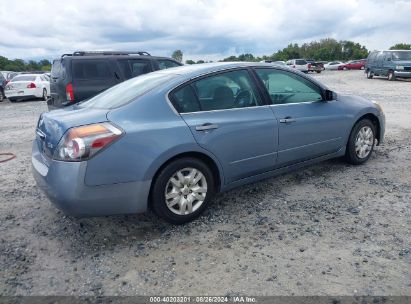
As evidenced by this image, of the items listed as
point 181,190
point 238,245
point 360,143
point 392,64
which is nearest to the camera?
point 238,245

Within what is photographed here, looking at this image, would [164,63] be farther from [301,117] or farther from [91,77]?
[301,117]

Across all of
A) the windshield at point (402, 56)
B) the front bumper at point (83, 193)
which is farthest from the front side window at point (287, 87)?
the windshield at point (402, 56)

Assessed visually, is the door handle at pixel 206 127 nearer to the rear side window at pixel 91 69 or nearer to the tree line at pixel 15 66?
the rear side window at pixel 91 69

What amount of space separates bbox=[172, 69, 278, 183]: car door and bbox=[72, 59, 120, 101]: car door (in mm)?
5055

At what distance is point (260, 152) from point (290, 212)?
2.30ft

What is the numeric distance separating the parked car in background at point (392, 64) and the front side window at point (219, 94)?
2162cm

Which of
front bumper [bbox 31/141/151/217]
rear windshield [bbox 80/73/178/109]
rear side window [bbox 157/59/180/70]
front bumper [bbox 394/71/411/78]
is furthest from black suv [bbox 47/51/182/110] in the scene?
front bumper [bbox 394/71/411/78]

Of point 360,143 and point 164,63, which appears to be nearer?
point 360,143

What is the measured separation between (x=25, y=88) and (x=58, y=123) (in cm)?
1561

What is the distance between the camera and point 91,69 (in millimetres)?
8555

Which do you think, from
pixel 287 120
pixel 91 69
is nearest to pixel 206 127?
pixel 287 120

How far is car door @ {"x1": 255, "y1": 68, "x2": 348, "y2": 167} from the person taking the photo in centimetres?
431

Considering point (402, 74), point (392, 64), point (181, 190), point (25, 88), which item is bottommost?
point (181, 190)

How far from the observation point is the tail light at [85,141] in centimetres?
313
